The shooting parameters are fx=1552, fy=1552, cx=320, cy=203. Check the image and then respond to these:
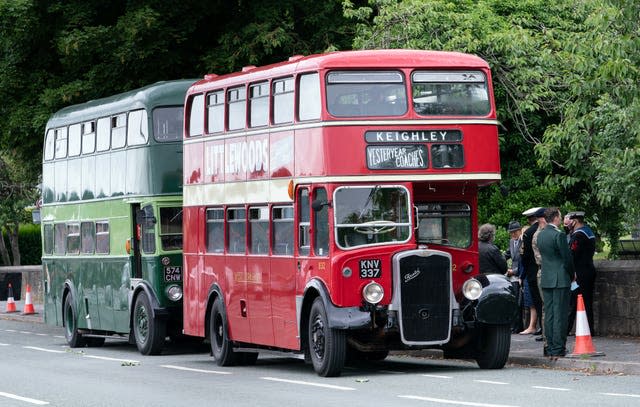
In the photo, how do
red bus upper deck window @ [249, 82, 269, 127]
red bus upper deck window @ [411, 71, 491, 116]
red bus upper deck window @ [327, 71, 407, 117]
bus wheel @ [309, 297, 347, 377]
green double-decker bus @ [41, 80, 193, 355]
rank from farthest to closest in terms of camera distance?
1. green double-decker bus @ [41, 80, 193, 355]
2. red bus upper deck window @ [249, 82, 269, 127]
3. red bus upper deck window @ [411, 71, 491, 116]
4. red bus upper deck window @ [327, 71, 407, 117]
5. bus wheel @ [309, 297, 347, 377]

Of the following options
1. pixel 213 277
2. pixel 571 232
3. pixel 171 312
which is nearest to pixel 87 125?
pixel 171 312

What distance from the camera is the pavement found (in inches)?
734

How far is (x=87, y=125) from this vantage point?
30.0 meters

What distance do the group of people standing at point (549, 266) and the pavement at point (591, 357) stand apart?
0.27 metres

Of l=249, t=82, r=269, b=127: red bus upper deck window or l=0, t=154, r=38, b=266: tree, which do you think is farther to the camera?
l=0, t=154, r=38, b=266: tree

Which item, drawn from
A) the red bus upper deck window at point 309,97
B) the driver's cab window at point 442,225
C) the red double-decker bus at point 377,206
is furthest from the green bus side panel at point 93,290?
the driver's cab window at point 442,225

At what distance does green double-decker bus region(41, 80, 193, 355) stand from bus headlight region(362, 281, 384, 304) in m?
7.80

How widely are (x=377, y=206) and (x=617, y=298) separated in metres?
5.99

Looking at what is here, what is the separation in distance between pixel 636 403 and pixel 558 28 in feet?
53.6

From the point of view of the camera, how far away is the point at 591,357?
19719 mm

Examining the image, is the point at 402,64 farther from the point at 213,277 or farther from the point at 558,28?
the point at 558,28

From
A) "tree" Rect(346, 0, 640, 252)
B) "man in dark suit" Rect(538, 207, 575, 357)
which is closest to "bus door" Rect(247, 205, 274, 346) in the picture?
"man in dark suit" Rect(538, 207, 575, 357)

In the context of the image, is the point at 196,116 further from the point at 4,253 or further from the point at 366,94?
the point at 4,253

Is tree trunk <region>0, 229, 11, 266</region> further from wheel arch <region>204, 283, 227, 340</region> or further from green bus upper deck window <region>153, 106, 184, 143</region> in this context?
wheel arch <region>204, 283, 227, 340</region>
